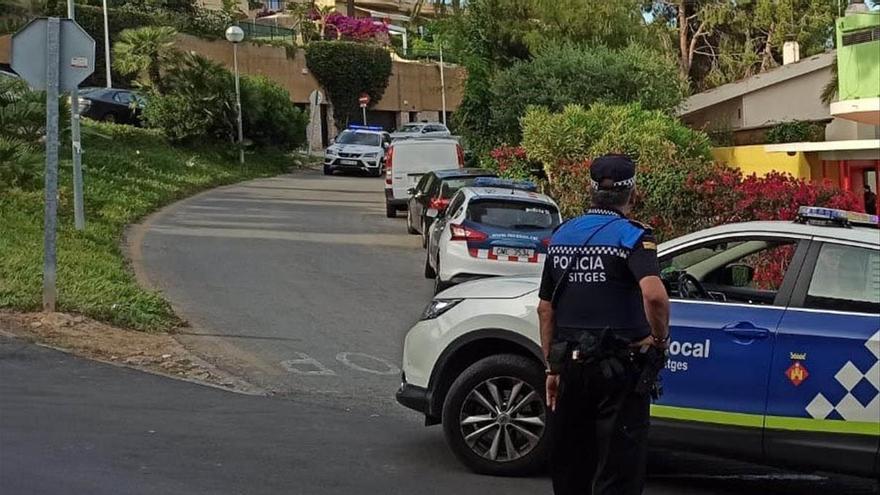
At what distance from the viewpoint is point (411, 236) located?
2128cm

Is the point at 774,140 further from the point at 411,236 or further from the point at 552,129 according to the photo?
the point at 411,236

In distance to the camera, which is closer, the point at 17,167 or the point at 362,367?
the point at 362,367

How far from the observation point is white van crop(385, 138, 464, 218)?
2392cm

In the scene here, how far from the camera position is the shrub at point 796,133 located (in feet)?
77.2

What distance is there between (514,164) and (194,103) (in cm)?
1361

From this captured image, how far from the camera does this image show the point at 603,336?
453cm

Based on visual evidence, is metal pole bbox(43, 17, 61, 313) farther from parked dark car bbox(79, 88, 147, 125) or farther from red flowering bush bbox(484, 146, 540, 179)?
parked dark car bbox(79, 88, 147, 125)

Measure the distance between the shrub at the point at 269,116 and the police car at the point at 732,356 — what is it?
29.1m

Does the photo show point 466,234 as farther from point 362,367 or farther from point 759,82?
point 759,82

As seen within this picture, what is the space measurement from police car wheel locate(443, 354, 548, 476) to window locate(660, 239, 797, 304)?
0.99 meters

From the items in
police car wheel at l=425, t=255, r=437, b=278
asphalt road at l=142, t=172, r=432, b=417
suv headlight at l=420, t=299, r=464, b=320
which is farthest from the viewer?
police car wheel at l=425, t=255, r=437, b=278

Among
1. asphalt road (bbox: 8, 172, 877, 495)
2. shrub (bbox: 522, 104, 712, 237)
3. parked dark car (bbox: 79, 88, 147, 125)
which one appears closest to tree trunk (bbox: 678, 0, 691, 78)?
parked dark car (bbox: 79, 88, 147, 125)

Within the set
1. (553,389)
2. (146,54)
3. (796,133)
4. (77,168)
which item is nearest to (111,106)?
(146,54)

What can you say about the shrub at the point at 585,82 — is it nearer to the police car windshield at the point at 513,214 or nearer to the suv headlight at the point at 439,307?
the police car windshield at the point at 513,214
